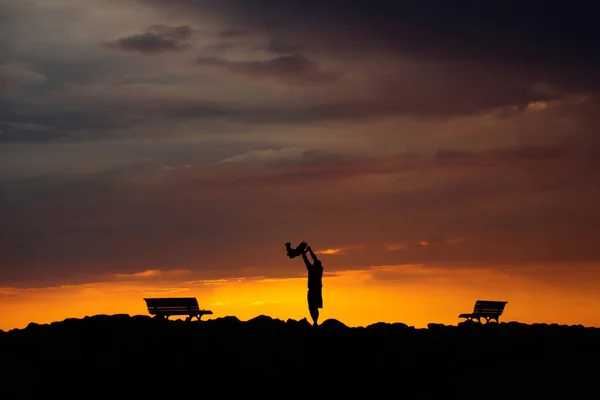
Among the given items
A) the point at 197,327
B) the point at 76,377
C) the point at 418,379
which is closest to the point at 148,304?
the point at 197,327

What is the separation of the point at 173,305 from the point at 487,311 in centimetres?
1008

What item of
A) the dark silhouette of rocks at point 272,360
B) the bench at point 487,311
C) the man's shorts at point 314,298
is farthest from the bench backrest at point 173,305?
the bench at point 487,311

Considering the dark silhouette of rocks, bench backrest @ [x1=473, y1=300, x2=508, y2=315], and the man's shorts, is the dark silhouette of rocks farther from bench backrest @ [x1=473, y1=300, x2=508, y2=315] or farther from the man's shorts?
bench backrest @ [x1=473, y1=300, x2=508, y2=315]

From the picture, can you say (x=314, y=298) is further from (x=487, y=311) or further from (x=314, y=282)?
(x=487, y=311)

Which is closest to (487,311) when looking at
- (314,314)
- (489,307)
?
(489,307)

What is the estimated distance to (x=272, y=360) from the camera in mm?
28047

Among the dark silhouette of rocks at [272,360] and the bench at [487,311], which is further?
the bench at [487,311]

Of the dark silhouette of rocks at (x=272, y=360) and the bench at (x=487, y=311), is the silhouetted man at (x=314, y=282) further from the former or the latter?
the bench at (x=487, y=311)

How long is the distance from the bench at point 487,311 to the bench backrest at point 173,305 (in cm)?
894

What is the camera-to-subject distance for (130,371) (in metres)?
27.3

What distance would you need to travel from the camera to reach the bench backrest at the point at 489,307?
3497cm

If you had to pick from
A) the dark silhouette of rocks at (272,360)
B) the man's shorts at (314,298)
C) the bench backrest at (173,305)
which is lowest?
the dark silhouette of rocks at (272,360)

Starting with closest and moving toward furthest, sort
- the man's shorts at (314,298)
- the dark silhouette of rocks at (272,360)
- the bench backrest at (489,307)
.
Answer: the dark silhouette of rocks at (272,360)
the man's shorts at (314,298)
the bench backrest at (489,307)

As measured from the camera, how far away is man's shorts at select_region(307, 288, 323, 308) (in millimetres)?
29594
